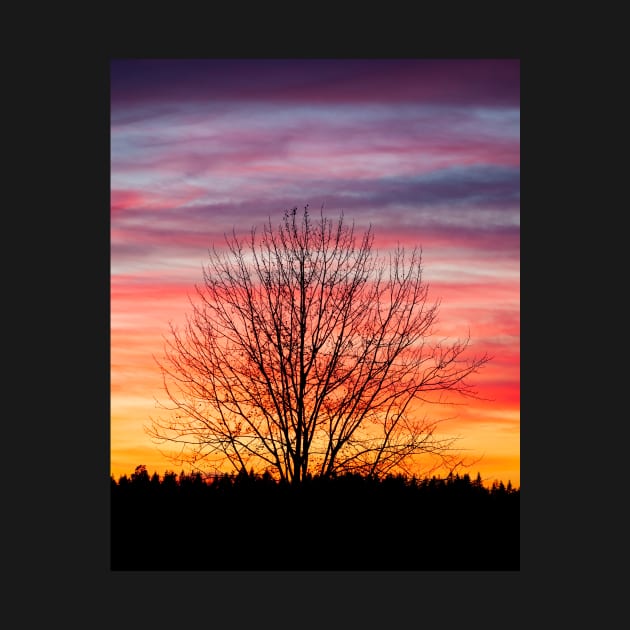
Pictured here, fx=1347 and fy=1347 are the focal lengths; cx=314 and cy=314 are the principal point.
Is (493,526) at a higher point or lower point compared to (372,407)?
lower

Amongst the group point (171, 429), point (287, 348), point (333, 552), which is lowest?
point (333, 552)

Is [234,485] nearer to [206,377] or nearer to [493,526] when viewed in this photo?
[206,377]

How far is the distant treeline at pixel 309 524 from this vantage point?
25.9 metres

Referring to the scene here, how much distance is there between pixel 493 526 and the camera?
2647 centimetres

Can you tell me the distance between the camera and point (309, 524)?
86.8 feet

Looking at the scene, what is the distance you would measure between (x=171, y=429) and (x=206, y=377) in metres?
1.58

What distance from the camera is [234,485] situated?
2728 cm

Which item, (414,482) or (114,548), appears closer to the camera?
(114,548)

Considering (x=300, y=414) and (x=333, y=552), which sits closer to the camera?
(x=333, y=552)

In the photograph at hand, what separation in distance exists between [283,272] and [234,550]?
19.7 ft

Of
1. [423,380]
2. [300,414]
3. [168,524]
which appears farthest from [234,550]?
[423,380]

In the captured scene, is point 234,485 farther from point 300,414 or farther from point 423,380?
point 423,380

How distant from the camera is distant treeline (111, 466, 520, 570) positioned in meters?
25.9

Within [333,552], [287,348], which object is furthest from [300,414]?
[333,552]
